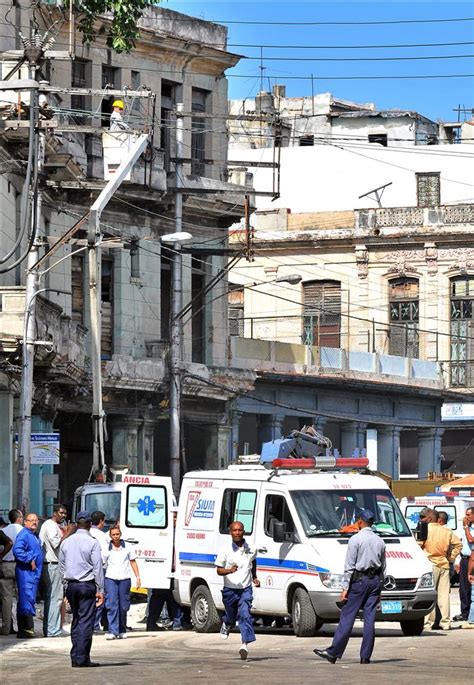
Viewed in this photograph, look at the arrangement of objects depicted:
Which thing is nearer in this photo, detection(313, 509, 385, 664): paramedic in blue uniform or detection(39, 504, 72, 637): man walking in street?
detection(313, 509, 385, 664): paramedic in blue uniform

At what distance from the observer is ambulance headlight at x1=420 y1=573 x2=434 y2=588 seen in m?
23.6

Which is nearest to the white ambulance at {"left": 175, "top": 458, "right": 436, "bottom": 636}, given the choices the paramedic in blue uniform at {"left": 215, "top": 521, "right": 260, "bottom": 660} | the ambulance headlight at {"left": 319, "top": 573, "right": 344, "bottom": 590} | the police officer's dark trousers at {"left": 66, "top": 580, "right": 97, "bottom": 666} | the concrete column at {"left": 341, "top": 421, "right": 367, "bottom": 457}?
the ambulance headlight at {"left": 319, "top": 573, "right": 344, "bottom": 590}

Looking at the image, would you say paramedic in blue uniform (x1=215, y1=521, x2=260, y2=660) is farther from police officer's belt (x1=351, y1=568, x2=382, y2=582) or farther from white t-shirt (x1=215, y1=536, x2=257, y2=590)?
police officer's belt (x1=351, y1=568, x2=382, y2=582)

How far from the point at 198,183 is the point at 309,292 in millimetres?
19045

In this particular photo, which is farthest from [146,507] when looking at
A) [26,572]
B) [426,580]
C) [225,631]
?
[225,631]

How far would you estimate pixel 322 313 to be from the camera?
215 feet

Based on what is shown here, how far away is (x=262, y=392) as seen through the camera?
5322 centimetres

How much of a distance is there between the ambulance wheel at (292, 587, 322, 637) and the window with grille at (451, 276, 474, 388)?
39.5m

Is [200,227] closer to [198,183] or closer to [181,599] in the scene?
[198,183]

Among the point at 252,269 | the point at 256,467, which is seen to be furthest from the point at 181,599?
the point at 252,269

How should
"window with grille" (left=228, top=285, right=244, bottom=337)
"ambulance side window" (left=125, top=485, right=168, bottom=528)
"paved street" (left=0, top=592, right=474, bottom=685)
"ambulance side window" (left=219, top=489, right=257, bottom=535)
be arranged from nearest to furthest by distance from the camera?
1. "paved street" (left=0, top=592, right=474, bottom=685)
2. "ambulance side window" (left=219, top=489, right=257, bottom=535)
3. "ambulance side window" (left=125, top=485, right=168, bottom=528)
4. "window with grille" (left=228, top=285, right=244, bottom=337)

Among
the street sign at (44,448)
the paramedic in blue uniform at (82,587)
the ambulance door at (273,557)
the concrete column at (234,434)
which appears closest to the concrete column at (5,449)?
the street sign at (44,448)

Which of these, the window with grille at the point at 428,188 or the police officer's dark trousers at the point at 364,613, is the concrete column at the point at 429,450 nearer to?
the window with grille at the point at 428,188

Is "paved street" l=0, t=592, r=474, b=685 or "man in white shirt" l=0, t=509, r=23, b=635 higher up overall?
"man in white shirt" l=0, t=509, r=23, b=635
